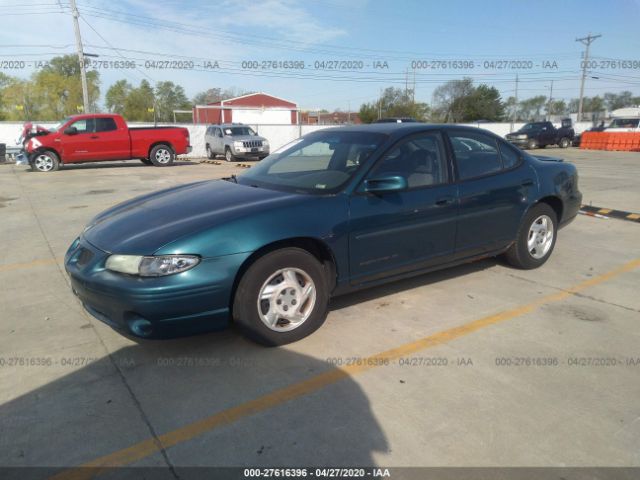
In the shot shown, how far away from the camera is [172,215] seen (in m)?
3.36

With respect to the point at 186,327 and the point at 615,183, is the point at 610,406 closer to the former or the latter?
the point at 186,327

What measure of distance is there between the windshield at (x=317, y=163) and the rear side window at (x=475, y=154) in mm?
803

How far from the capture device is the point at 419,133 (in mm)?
4031

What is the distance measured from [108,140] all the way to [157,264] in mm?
14532

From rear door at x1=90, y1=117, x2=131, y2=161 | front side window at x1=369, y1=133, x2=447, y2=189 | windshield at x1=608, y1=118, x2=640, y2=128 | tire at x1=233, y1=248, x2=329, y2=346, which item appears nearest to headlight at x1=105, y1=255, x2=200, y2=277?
tire at x1=233, y1=248, x2=329, y2=346

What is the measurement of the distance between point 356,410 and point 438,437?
465 mm

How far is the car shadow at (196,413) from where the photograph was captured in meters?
2.28

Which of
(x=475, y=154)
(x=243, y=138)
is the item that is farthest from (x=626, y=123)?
(x=475, y=154)

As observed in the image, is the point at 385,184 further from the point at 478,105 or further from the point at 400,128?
the point at 478,105

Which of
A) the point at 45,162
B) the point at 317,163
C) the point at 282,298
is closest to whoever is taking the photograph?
the point at 282,298

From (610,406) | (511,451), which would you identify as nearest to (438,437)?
(511,451)

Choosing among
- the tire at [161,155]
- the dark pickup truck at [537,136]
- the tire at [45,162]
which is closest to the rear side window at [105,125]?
the tire at [161,155]

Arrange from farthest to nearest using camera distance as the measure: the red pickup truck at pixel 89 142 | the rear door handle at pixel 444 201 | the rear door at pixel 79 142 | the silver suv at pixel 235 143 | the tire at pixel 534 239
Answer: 1. the silver suv at pixel 235 143
2. the rear door at pixel 79 142
3. the red pickup truck at pixel 89 142
4. the tire at pixel 534 239
5. the rear door handle at pixel 444 201

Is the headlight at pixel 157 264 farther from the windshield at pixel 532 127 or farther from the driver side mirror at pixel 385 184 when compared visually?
the windshield at pixel 532 127
